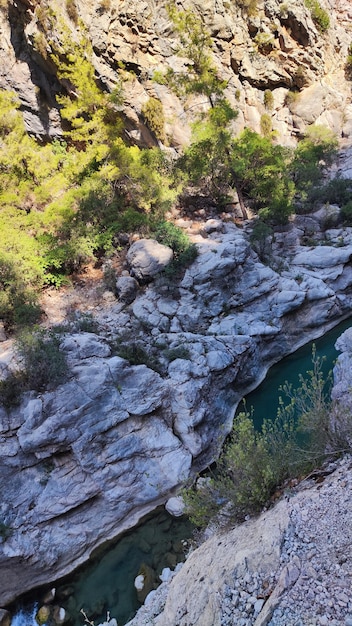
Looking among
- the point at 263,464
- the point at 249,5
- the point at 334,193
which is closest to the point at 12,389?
the point at 263,464

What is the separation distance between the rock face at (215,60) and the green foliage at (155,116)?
0.37 metres

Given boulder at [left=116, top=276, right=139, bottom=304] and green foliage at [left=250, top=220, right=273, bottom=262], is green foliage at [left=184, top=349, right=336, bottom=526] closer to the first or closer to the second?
boulder at [left=116, top=276, right=139, bottom=304]

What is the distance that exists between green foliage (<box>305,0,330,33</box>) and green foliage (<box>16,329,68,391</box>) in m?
31.5

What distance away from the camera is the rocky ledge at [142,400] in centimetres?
791

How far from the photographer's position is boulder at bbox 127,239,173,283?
44.8 ft

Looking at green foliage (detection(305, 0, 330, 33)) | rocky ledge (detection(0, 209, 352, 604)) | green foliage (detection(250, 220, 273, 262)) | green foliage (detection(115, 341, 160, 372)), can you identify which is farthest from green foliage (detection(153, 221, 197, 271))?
green foliage (detection(305, 0, 330, 33))

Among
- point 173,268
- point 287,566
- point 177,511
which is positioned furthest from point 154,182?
point 287,566

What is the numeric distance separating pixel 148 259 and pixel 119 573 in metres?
10.1

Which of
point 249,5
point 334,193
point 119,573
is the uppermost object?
point 249,5

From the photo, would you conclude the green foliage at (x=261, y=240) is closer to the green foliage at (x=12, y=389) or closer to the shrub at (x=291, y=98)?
the green foliage at (x=12, y=389)

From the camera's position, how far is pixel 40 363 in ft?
29.0

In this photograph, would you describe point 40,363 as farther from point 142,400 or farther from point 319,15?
point 319,15

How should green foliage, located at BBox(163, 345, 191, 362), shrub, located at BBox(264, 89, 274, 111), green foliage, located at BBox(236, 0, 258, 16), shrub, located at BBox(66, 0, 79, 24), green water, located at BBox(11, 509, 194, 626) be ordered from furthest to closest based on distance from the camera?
shrub, located at BBox(264, 89, 274, 111)
green foliage, located at BBox(236, 0, 258, 16)
shrub, located at BBox(66, 0, 79, 24)
green foliage, located at BBox(163, 345, 191, 362)
green water, located at BBox(11, 509, 194, 626)

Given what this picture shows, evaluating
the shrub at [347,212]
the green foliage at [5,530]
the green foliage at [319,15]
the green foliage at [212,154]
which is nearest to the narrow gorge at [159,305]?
the green foliage at [5,530]
